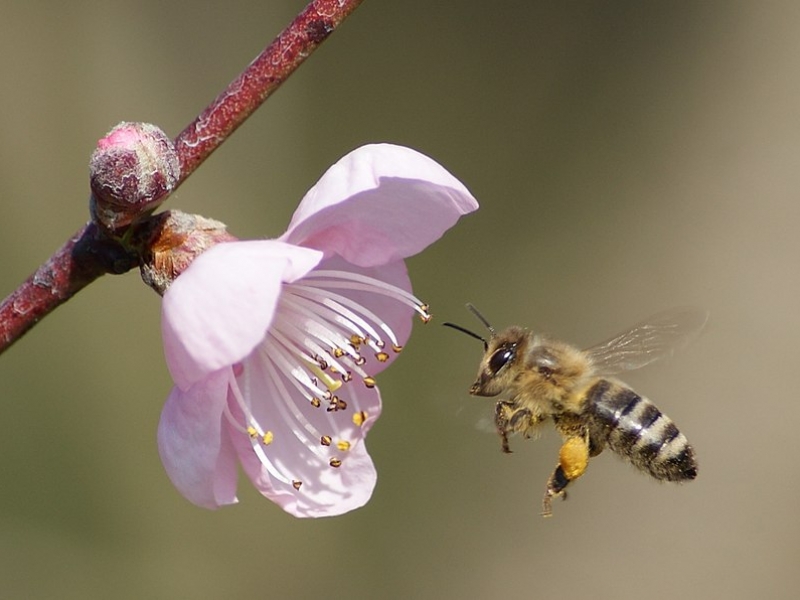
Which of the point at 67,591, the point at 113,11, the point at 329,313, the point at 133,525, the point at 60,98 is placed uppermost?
the point at 113,11

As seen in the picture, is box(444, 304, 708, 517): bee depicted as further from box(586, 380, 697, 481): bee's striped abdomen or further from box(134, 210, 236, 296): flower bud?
box(134, 210, 236, 296): flower bud

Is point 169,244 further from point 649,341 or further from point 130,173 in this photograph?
point 649,341

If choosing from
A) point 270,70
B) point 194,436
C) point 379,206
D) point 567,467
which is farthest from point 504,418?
point 270,70

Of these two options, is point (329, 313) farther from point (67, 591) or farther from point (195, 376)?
point (67, 591)

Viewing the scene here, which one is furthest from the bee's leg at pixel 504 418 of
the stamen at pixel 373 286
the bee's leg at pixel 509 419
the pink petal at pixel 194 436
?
the pink petal at pixel 194 436

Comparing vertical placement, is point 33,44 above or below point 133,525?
above

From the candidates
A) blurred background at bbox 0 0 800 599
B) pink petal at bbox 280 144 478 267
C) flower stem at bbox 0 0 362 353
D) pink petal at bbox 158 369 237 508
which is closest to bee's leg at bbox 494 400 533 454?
pink petal at bbox 280 144 478 267

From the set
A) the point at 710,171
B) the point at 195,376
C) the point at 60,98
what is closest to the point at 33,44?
the point at 60,98
